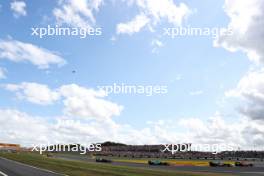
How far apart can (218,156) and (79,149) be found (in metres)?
66.5

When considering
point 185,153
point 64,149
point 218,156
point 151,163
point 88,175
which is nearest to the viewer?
point 88,175

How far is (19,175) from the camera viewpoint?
27844 mm

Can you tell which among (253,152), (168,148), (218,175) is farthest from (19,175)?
(168,148)

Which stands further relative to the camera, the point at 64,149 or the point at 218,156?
the point at 64,149

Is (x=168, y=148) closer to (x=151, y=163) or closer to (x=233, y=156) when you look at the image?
(x=233, y=156)

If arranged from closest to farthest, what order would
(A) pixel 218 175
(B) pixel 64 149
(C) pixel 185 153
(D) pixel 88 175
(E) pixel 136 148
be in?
(D) pixel 88 175
(A) pixel 218 175
(C) pixel 185 153
(E) pixel 136 148
(B) pixel 64 149

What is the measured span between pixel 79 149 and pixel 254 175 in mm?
116988

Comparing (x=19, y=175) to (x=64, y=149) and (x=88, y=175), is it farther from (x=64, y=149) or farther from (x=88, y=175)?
(x=64, y=149)

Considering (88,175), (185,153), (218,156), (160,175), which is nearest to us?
(88,175)

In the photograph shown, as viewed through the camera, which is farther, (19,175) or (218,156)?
(218,156)

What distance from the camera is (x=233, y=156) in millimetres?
100500

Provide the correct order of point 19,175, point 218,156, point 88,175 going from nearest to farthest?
point 19,175 < point 88,175 < point 218,156

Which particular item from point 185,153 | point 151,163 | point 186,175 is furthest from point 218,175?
point 185,153

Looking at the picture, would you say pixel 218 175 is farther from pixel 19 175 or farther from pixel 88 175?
pixel 19 175
